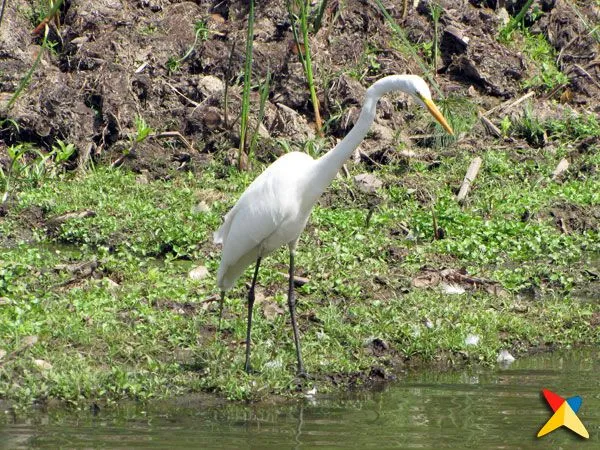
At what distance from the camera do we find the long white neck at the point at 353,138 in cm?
634

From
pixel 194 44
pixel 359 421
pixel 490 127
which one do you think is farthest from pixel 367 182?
pixel 359 421

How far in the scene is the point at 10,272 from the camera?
770 centimetres

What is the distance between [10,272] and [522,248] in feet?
13.0

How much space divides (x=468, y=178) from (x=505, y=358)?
340cm

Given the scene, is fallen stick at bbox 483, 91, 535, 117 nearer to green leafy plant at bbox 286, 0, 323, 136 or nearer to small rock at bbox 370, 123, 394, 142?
small rock at bbox 370, 123, 394, 142

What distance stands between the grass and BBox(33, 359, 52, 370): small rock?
23 mm

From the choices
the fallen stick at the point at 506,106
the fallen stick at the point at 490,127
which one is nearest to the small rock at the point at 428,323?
the fallen stick at the point at 490,127

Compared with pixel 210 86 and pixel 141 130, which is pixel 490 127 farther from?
pixel 141 130

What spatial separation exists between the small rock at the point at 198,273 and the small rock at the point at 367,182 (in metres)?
2.37

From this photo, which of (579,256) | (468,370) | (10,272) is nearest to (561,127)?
(579,256)

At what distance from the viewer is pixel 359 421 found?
5.90 m

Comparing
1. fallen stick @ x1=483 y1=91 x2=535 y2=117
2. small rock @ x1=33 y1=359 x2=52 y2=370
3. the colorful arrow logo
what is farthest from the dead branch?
small rock @ x1=33 y1=359 x2=52 y2=370

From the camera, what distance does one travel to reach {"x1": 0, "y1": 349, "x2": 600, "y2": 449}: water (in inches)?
216

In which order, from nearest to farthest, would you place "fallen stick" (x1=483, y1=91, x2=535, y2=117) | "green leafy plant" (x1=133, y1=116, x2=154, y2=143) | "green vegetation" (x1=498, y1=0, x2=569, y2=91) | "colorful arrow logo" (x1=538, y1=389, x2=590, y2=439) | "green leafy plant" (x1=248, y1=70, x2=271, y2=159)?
"colorful arrow logo" (x1=538, y1=389, x2=590, y2=439), "green leafy plant" (x1=248, y1=70, x2=271, y2=159), "green leafy plant" (x1=133, y1=116, x2=154, y2=143), "fallen stick" (x1=483, y1=91, x2=535, y2=117), "green vegetation" (x1=498, y1=0, x2=569, y2=91)
